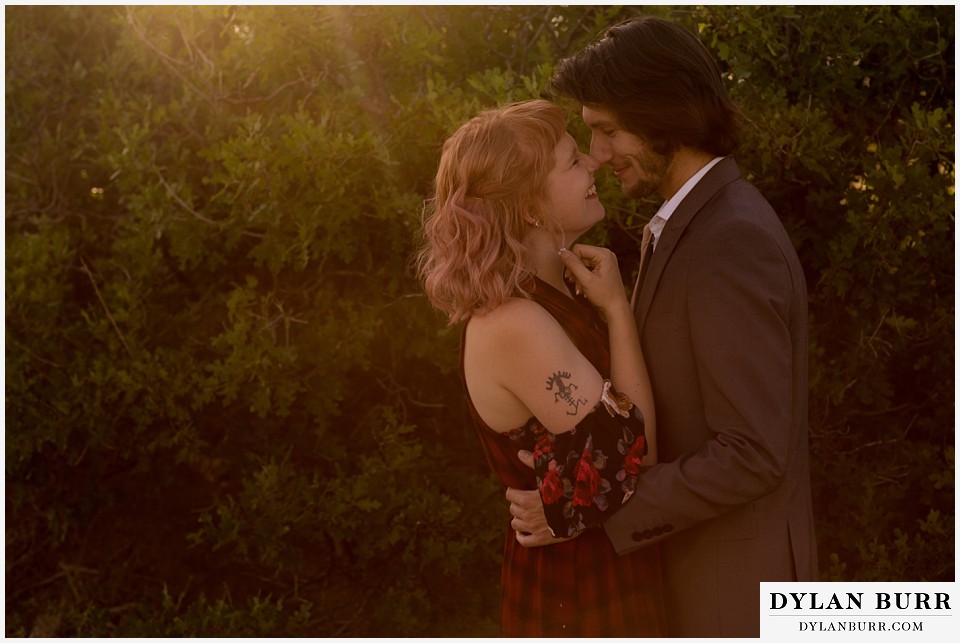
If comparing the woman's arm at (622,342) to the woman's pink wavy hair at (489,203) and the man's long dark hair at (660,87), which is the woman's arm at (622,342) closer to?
the woman's pink wavy hair at (489,203)

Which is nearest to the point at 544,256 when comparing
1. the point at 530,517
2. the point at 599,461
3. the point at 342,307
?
the point at 599,461

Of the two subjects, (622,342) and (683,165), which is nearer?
(622,342)

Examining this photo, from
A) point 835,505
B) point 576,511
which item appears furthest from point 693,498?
point 835,505

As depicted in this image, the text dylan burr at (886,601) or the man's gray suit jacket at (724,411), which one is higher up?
the man's gray suit jacket at (724,411)

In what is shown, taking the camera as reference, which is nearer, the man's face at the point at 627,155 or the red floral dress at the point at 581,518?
the red floral dress at the point at 581,518

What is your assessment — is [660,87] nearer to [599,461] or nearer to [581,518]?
[599,461]

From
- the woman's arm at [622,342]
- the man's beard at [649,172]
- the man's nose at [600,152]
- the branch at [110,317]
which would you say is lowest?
the branch at [110,317]

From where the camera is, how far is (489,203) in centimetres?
270

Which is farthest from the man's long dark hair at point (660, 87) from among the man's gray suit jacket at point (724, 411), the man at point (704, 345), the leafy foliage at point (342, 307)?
the leafy foliage at point (342, 307)

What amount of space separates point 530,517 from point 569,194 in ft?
3.21

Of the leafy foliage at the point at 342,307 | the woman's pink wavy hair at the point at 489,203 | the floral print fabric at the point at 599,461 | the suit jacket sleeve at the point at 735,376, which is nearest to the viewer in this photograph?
the suit jacket sleeve at the point at 735,376

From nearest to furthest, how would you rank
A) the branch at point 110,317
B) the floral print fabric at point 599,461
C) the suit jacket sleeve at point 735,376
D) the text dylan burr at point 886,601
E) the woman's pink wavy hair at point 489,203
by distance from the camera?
the suit jacket sleeve at point 735,376 → the floral print fabric at point 599,461 → the woman's pink wavy hair at point 489,203 → the text dylan burr at point 886,601 → the branch at point 110,317

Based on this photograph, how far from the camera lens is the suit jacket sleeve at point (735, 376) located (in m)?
2.37

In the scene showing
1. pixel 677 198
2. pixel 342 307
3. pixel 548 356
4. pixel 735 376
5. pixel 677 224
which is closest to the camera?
pixel 735 376
